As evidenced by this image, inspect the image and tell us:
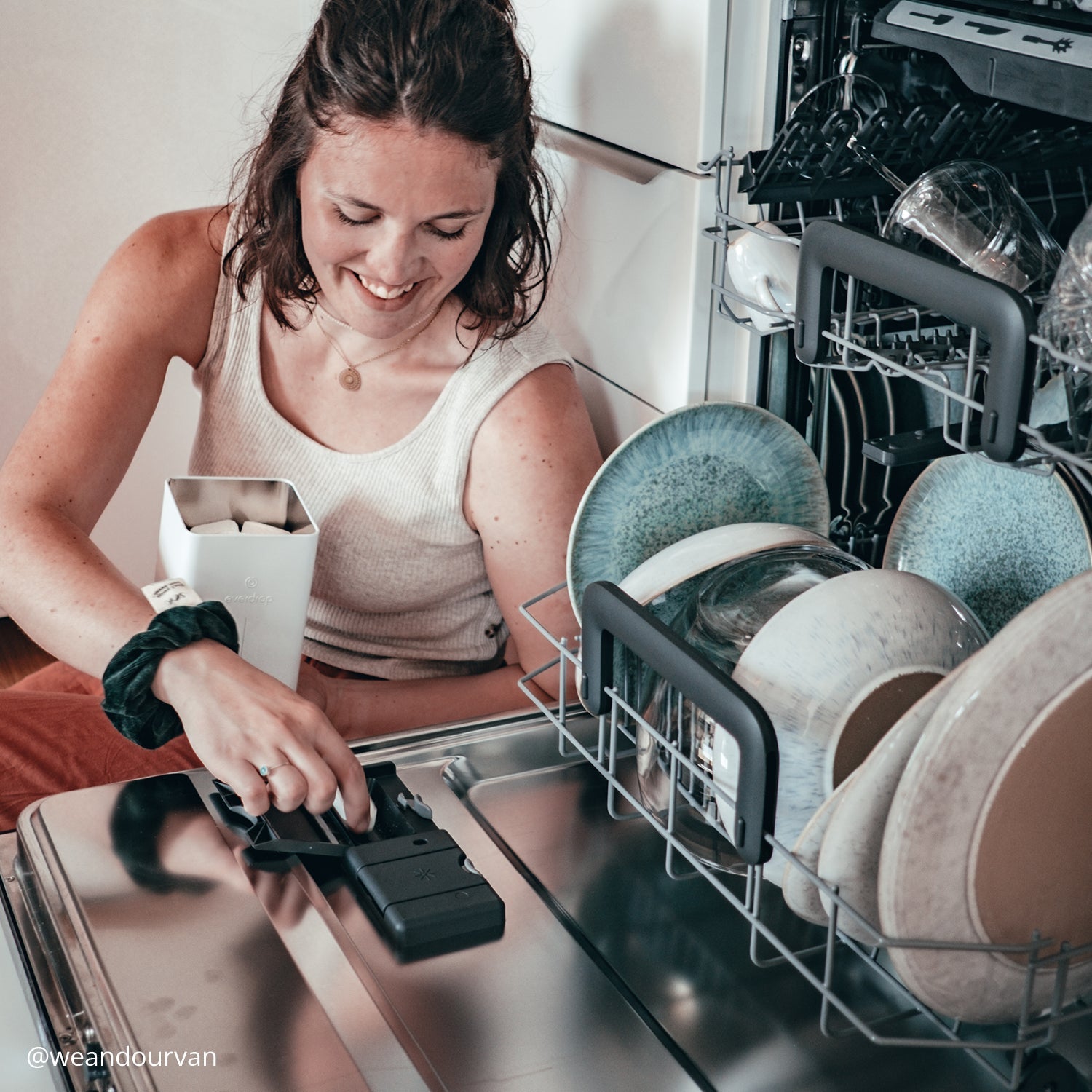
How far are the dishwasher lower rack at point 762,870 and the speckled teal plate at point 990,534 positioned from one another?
26cm

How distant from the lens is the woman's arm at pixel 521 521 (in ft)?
4.07

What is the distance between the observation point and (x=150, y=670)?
2.97 feet

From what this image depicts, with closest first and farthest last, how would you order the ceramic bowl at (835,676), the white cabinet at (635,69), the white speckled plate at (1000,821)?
the white speckled plate at (1000,821), the ceramic bowl at (835,676), the white cabinet at (635,69)

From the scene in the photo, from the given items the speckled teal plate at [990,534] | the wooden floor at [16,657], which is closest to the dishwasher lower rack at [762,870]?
the speckled teal plate at [990,534]

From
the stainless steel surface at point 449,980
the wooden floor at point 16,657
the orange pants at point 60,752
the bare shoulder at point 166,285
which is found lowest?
the wooden floor at point 16,657

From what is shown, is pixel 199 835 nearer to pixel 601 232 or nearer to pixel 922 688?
pixel 922 688

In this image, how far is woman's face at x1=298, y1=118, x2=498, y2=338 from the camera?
3.54 ft

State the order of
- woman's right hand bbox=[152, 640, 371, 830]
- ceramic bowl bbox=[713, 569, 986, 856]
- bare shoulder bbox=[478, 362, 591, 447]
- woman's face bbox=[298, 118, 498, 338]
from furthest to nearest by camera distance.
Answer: bare shoulder bbox=[478, 362, 591, 447]
woman's face bbox=[298, 118, 498, 338]
woman's right hand bbox=[152, 640, 371, 830]
ceramic bowl bbox=[713, 569, 986, 856]

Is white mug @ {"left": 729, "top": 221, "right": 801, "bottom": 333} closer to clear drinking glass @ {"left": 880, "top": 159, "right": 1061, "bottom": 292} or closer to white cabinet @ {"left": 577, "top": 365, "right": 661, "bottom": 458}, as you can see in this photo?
clear drinking glass @ {"left": 880, "top": 159, "right": 1061, "bottom": 292}

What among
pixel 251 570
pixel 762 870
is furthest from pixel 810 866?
pixel 251 570

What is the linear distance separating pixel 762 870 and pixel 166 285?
0.93 m

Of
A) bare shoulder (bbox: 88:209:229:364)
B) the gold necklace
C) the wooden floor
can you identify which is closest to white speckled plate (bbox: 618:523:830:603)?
the gold necklace

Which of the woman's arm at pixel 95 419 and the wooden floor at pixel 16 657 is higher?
the woman's arm at pixel 95 419

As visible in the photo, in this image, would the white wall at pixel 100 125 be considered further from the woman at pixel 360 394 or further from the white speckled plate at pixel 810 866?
the white speckled plate at pixel 810 866
